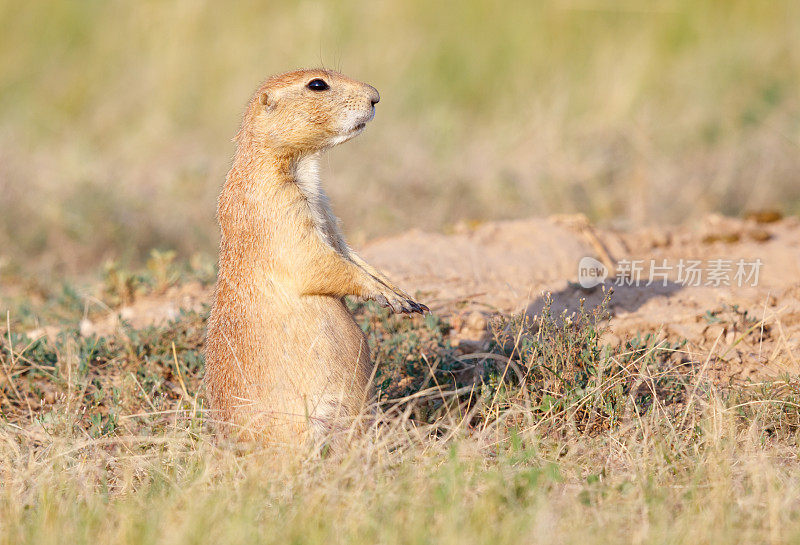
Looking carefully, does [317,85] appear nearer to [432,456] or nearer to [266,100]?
[266,100]

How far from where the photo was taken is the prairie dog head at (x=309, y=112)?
3793mm

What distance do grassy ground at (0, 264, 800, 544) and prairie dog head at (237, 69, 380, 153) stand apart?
1.11 metres

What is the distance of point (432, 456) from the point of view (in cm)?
344

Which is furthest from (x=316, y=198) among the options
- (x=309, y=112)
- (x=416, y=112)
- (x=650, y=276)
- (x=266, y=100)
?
(x=416, y=112)

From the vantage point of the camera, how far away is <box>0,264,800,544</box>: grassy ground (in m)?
2.86

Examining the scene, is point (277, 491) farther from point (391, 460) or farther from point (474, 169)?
point (474, 169)

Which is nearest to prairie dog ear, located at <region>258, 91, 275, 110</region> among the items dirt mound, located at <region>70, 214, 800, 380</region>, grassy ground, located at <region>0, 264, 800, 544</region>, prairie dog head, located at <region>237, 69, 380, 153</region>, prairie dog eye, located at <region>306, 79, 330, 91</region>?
prairie dog head, located at <region>237, 69, 380, 153</region>

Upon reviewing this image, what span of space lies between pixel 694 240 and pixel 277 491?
13.0 ft

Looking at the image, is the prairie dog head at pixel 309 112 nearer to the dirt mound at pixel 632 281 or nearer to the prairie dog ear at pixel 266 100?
the prairie dog ear at pixel 266 100

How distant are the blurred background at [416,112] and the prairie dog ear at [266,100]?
356cm

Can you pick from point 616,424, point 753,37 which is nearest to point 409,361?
point 616,424

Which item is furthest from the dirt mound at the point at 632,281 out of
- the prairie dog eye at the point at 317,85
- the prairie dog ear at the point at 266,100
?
the prairie dog ear at the point at 266,100

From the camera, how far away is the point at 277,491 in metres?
3.20

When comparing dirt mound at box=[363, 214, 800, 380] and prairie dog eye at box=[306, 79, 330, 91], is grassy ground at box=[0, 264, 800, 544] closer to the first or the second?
dirt mound at box=[363, 214, 800, 380]
